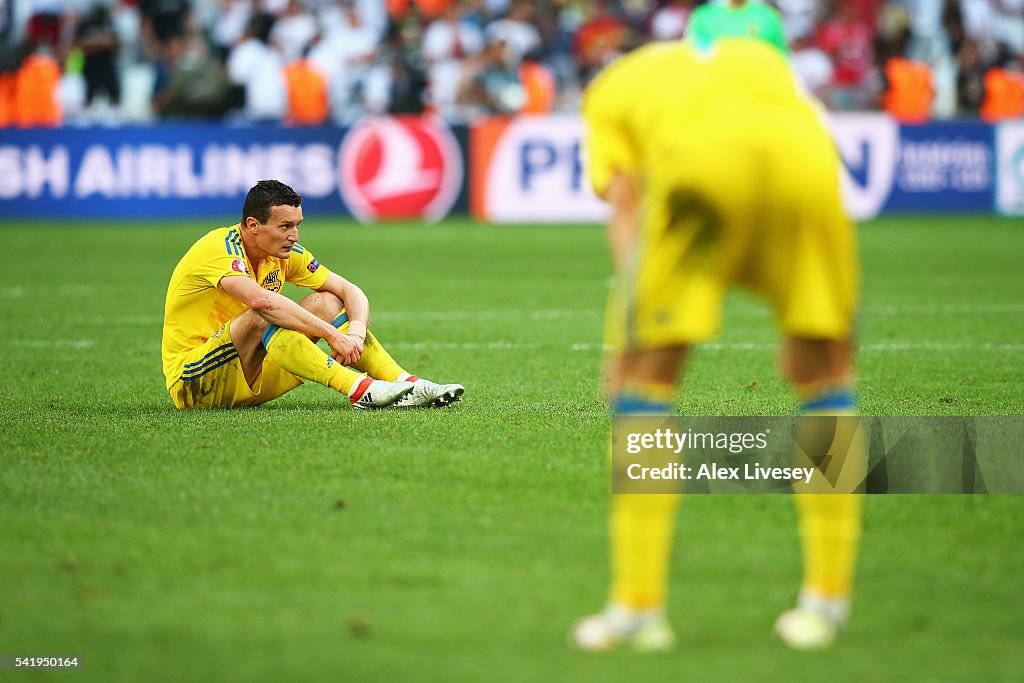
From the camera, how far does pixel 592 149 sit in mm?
3965

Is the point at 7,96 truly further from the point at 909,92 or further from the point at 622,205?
the point at 622,205

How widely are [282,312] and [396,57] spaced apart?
18226 millimetres

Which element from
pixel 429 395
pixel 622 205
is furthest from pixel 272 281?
pixel 622 205

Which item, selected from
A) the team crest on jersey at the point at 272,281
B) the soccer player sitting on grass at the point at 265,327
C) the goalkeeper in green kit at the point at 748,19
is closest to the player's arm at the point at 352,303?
the soccer player sitting on grass at the point at 265,327

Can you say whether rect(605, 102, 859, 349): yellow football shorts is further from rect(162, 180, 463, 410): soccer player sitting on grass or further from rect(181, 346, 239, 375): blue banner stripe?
rect(181, 346, 239, 375): blue banner stripe

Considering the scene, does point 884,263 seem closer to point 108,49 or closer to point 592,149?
point 592,149

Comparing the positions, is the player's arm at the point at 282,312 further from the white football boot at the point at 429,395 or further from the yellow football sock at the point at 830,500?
the yellow football sock at the point at 830,500

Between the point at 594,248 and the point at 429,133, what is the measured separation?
4052 mm

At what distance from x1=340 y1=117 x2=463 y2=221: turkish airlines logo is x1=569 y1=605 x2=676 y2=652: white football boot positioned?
17676 millimetres

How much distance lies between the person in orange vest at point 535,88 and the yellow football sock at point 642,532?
69.0 feet

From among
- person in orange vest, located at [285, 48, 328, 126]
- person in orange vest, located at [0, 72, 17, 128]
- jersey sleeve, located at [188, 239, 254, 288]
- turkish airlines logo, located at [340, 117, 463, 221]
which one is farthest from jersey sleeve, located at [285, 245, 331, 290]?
person in orange vest, located at [0, 72, 17, 128]

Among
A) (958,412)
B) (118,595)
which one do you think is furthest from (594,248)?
(118,595)

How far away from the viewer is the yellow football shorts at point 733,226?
378 centimetres

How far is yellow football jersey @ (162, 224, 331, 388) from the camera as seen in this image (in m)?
7.23
